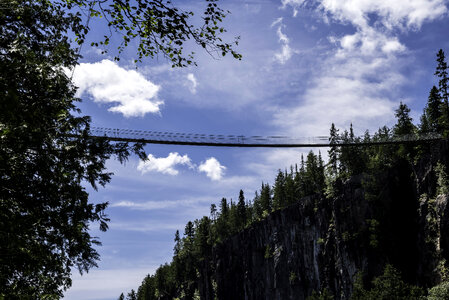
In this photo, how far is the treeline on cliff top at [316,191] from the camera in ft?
157

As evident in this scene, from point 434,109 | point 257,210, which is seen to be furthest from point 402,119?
point 257,210

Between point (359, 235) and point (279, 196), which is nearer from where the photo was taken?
point (359, 235)

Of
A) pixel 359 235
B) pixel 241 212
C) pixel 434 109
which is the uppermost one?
pixel 434 109

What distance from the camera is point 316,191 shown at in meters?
83.5

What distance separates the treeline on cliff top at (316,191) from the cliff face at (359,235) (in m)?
2.09

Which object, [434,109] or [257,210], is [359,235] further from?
[257,210]

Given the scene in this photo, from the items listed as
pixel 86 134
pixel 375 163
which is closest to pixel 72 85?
pixel 86 134

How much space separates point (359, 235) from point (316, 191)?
29.5 m

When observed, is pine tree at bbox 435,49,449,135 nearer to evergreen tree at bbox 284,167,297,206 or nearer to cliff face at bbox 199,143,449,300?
cliff face at bbox 199,143,449,300

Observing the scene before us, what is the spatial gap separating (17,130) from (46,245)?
2518 millimetres

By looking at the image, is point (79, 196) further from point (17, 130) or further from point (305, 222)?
point (305, 222)

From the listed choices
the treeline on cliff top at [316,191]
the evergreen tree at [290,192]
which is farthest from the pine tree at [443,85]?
the evergreen tree at [290,192]

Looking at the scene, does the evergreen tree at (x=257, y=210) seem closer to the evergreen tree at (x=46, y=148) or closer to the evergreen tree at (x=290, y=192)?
the evergreen tree at (x=290, y=192)

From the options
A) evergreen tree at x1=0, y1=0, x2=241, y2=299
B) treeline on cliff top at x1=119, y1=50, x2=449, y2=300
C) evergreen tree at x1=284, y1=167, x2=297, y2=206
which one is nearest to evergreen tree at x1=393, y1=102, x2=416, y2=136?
treeline on cliff top at x1=119, y1=50, x2=449, y2=300
